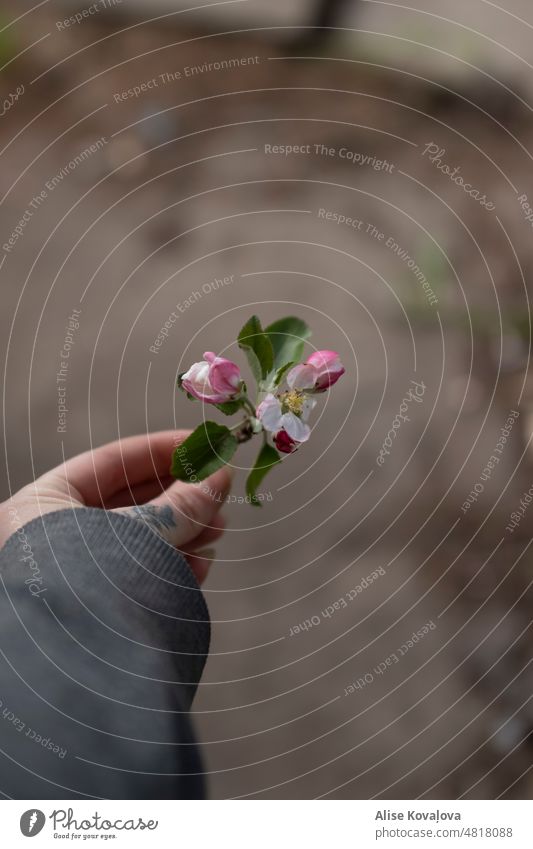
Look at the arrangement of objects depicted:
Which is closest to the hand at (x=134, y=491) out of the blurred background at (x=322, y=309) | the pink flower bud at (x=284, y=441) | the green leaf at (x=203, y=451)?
the green leaf at (x=203, y=451)

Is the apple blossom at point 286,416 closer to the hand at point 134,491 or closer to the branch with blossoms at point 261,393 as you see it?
the branch with blossoms at point 261,393

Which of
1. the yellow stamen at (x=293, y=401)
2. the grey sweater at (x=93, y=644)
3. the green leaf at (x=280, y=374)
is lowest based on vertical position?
the grey sweater at (x=93, y=644)

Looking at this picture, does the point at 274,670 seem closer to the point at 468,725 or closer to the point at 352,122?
the point at 468,725

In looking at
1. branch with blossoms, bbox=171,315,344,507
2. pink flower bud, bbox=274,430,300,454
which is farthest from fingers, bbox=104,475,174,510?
pink flower bud, bbox=274,430,300,454

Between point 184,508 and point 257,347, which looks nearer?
point 257,347

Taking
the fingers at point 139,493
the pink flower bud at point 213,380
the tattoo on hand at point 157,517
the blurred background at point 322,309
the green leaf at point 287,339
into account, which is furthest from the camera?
the blurred background at point 322,309

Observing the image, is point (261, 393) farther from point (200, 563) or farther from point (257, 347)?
point (200, 563)

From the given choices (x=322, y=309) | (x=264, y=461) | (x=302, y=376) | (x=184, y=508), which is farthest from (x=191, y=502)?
(x=322, y=309)
